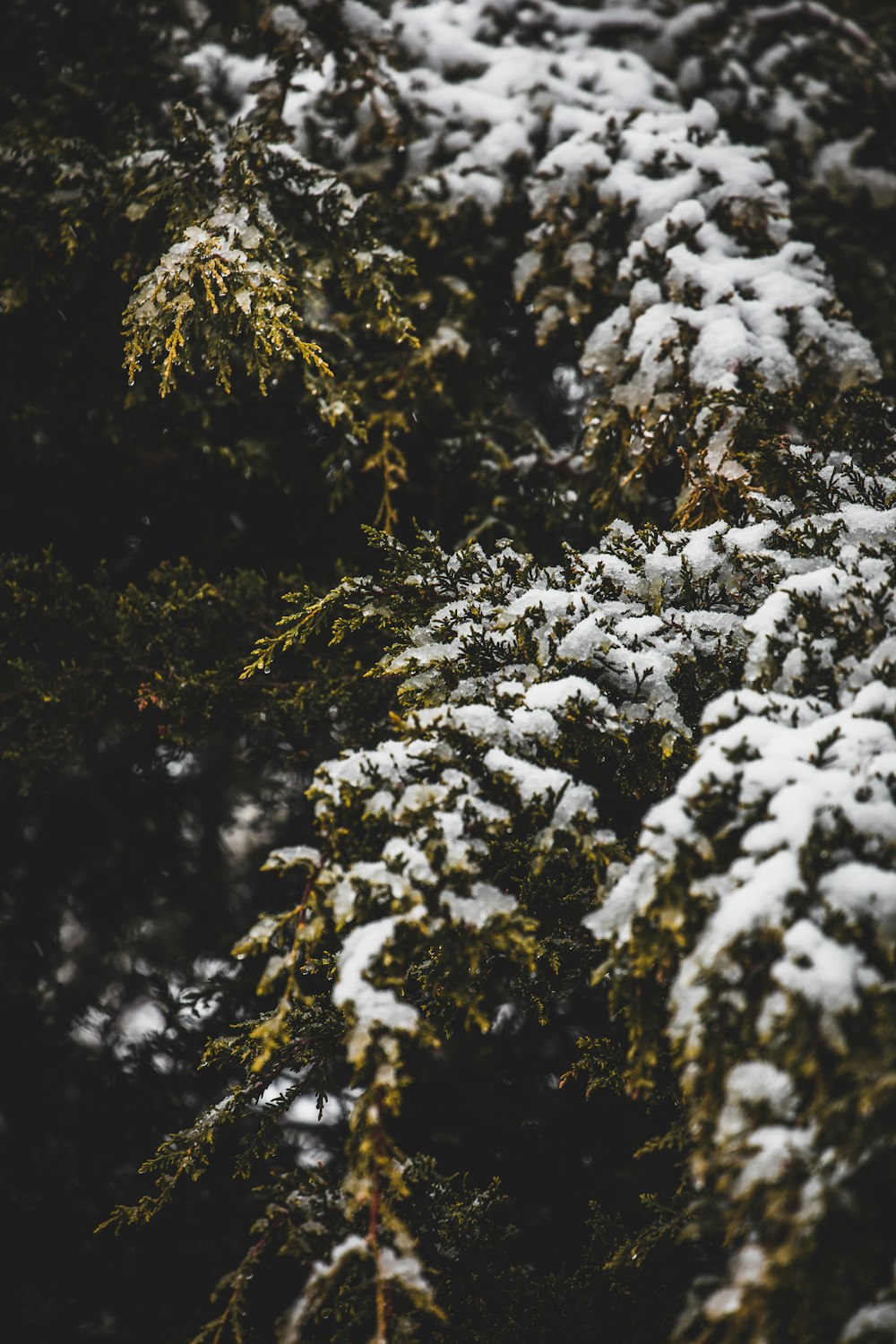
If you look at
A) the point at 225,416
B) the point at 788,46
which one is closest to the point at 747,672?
the point at 225,416

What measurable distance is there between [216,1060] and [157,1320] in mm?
1422

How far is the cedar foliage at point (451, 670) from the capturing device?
1.13 meters

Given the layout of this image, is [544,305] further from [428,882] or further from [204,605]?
[428,882]

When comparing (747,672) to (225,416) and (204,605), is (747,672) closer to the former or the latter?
(204,605)

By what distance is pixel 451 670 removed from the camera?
5.11 feet

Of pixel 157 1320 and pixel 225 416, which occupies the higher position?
pixel 225 416

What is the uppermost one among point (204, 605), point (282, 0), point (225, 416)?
point (282, 0)

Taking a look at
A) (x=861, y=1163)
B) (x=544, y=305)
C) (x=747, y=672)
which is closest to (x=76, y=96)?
(x=544, y=305)

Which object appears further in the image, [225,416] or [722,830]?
[225,416]

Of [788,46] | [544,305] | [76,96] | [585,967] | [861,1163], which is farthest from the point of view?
[788,46]

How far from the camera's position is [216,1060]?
1829 mm

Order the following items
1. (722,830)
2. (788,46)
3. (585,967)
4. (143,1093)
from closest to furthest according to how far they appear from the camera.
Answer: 1. (722,830)
2. (585,967)
3. (143,1093)
4. (788,46)

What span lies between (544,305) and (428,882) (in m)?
2.14

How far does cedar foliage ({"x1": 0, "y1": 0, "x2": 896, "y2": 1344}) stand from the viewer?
3.70 feet
